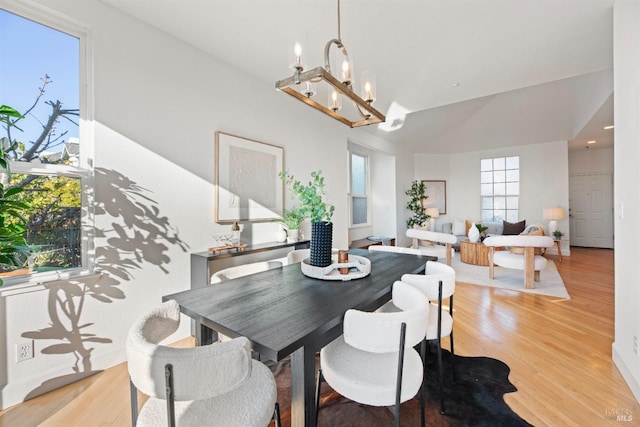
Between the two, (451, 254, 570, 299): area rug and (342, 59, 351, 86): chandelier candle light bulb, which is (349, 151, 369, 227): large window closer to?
(451, 254, 570, 299): area rug

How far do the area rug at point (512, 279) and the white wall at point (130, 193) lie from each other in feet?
13.1

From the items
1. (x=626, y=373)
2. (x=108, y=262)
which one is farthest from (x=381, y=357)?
(x=108, y=262)

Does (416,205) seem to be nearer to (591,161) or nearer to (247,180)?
(591,161)

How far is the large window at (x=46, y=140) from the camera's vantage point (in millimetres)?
1779

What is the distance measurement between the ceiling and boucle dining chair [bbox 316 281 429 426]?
1.52m

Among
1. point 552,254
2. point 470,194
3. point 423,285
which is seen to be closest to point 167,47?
point 423,285

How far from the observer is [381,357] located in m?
1.34

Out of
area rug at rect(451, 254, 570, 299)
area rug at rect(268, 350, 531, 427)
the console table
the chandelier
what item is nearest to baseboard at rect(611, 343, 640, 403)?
area rug at rect(268, 350, 531, 427)

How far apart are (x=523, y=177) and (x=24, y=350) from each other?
356 inches

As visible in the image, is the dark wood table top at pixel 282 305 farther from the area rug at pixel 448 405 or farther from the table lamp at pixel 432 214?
the table lamp at pixel 432 214

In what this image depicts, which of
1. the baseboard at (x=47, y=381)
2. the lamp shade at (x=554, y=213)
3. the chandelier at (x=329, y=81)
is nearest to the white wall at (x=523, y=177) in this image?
the lamp shade at (x=554, y=213)

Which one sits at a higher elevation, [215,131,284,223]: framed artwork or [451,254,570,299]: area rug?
[215,131,284,223]: framed artwork

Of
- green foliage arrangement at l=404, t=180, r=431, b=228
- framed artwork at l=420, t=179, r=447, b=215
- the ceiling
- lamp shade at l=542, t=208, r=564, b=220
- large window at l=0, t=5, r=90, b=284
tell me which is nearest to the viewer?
large window at l=0, t=5, r=90, b=284

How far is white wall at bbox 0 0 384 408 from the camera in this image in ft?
5.91
